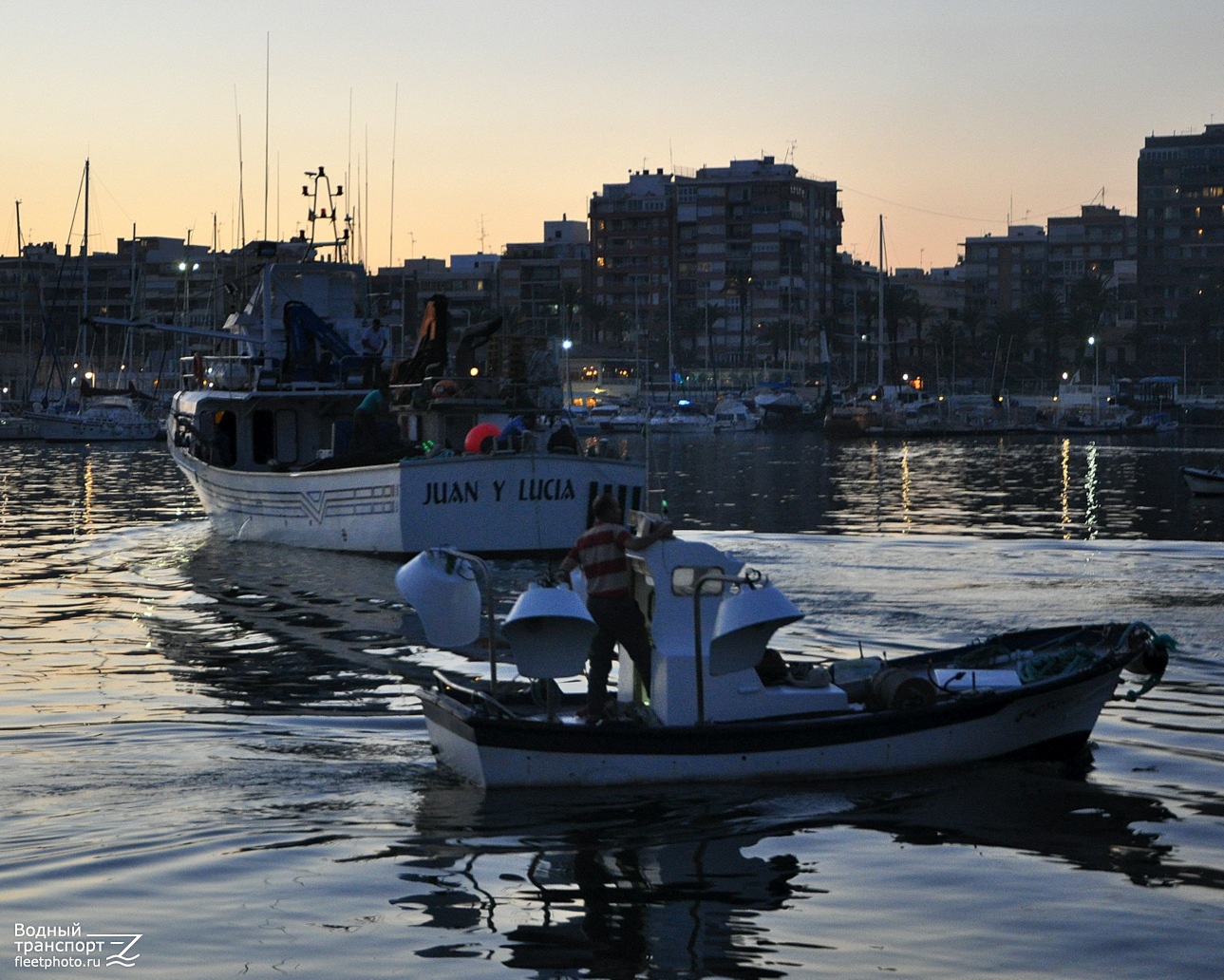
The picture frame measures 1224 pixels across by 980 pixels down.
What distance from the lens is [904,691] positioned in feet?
45.0

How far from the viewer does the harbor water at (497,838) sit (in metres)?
9.62

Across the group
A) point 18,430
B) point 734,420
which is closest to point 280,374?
point 18,430

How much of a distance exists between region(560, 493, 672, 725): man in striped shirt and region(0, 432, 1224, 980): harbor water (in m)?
1.07

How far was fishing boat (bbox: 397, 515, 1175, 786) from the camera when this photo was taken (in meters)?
12.6

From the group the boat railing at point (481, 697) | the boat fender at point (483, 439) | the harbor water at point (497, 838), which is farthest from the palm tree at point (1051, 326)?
the boat railing at point (481, 697)

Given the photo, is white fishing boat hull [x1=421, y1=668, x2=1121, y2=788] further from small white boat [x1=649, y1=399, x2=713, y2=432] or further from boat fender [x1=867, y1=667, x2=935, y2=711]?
small white boat [x1=649, y1=399, x2=713, y2=432]

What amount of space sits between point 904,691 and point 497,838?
13.2 feet

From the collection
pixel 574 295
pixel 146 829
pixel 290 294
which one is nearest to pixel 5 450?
pixel 290 294

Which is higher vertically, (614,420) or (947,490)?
(614,420)

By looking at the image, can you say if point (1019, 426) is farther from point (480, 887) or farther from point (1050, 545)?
point (480, 887)

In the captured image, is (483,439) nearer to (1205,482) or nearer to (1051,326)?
(1205,482)

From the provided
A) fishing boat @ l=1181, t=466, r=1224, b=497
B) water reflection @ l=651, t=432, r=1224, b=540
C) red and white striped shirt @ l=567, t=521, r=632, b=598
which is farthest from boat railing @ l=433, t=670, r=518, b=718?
fishing boat @ l=1181, t=466, r=1224, b=497

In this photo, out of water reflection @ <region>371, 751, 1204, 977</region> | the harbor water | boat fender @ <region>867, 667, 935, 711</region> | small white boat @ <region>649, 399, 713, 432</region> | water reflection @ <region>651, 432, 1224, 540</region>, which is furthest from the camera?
small white boat @ <region>649, 399, 713, 432</region>

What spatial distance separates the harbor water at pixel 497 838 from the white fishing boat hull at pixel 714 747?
17cm
